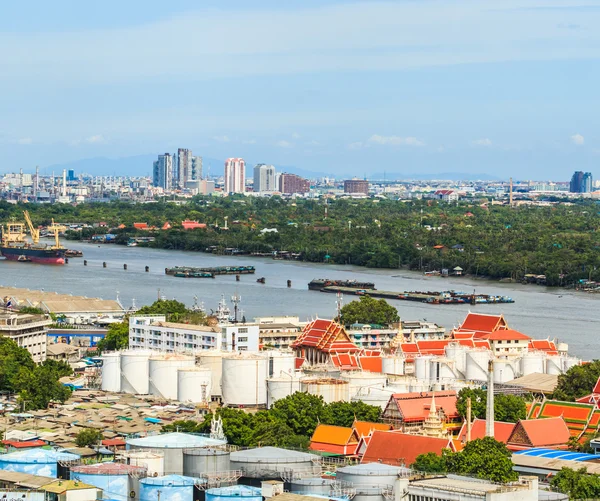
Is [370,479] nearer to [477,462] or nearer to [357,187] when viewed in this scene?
[477,462]

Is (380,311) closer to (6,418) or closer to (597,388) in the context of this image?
(597,388)

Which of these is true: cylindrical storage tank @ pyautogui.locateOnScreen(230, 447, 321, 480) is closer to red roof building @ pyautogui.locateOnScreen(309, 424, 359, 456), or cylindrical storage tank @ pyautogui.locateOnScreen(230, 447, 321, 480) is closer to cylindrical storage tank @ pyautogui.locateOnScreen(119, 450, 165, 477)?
cylindrical storage tank @ pyautogui.locateOnScreen(119, 450, 165, 477)

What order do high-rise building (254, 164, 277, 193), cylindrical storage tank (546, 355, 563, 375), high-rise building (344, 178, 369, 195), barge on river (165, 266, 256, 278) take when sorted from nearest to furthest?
cylindrical storage tank (546, 355, 563, 375) < barge on river (165, 266, 256, 278) < high-rise building (344, 178, 369, 195) < high-rise building (254, 164, 277, 193)

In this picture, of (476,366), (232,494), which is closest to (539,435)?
(232,494)

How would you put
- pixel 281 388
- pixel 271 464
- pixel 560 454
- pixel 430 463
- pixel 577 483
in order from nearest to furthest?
pixel 577 483 → pixel 271 464 → pixel 430 463 → pixel 560 454 → pixel 281 388

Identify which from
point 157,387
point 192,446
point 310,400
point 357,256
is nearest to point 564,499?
point 192,446

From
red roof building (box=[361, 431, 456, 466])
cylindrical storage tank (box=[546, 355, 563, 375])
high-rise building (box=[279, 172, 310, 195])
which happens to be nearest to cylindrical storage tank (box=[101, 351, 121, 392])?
cylindrical storage tank (box=[546, 355, 563, 375])

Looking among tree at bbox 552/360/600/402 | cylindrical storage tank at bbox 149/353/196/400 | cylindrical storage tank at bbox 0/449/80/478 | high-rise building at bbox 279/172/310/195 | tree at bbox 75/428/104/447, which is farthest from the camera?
high-rise building at bbox 279/172/310/195
